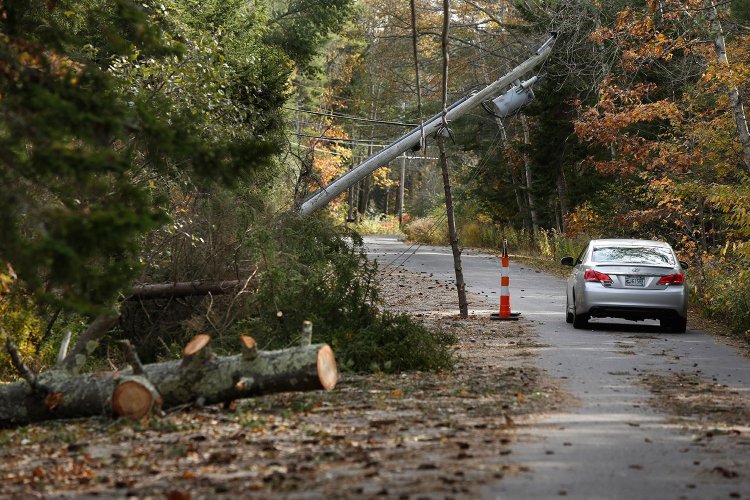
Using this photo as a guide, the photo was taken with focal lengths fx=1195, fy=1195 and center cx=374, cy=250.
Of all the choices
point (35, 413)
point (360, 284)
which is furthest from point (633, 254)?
point (35, 413)

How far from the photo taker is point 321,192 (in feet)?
95.1

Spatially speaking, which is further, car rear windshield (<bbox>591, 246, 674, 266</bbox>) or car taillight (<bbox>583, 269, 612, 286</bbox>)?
car rear windshield (<bbox>591, 246, 674, 266</bbox>)

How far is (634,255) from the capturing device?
797 inches

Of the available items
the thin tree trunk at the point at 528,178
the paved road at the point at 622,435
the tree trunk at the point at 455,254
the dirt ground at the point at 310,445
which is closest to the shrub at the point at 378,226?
the thin tree trunk at the point at 528,178

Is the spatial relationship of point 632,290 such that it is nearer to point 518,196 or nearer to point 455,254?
point 455,254

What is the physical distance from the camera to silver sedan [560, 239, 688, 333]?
19516 millimetres

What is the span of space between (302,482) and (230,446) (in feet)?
5.60

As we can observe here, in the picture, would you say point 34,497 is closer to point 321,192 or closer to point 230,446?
point 230,446

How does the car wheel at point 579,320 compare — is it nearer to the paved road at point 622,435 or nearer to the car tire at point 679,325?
the paved road at point 622,435

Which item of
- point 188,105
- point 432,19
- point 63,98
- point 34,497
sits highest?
point 432,19

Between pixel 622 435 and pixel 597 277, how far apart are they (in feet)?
34.2

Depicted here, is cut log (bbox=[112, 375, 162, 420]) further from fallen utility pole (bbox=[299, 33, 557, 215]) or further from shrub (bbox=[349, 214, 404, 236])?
shrub (bbox=[349, 214, 404, 236])

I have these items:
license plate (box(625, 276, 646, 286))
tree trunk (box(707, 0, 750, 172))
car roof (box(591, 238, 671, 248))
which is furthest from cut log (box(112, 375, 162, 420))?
tree trunk (box(707, 0, 750, 172))

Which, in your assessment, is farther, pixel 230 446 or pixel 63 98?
pixel 230 446
